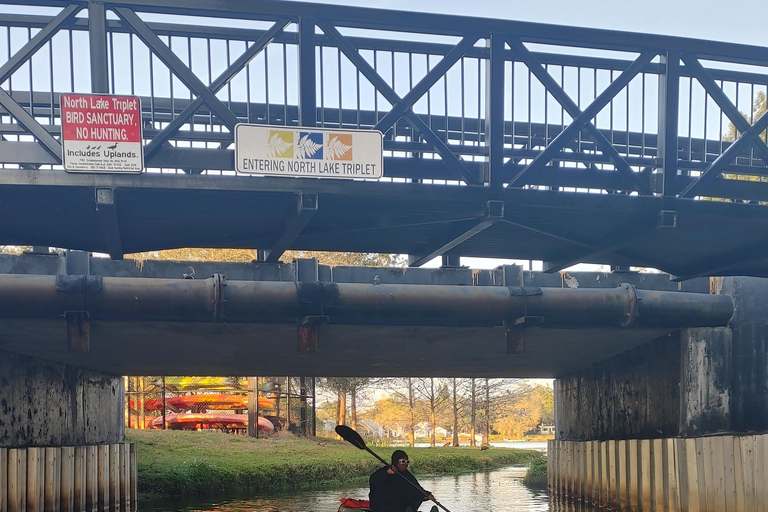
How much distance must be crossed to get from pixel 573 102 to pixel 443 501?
17.3 metres

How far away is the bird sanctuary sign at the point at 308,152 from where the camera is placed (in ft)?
42.5

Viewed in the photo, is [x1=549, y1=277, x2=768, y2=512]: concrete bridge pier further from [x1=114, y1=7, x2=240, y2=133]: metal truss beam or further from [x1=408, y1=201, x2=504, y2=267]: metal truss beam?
[x1=114, y1=7, x2=240, y2=133]: metal truss beam

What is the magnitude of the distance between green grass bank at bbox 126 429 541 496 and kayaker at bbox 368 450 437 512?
583 inches

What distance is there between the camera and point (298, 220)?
45.3ft

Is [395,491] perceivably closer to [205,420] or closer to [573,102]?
[573,102]

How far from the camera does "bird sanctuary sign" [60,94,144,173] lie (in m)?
12.6

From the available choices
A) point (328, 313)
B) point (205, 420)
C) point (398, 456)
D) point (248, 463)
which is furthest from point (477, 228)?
point (205, 420)

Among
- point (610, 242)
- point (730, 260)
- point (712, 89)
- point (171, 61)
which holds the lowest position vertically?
point (730, 260)

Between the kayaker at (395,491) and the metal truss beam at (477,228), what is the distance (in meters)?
3.87

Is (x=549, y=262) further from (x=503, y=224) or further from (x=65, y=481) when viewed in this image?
(x=65, y=481)

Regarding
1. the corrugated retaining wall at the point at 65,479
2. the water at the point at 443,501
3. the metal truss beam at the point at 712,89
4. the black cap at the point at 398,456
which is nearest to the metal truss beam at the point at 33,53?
the black cap at the point at 398,456

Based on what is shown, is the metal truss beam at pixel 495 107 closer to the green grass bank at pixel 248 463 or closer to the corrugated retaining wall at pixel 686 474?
the corrugated retaining wall at pixel 686 474

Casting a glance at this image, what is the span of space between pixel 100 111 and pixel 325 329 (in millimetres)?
7483

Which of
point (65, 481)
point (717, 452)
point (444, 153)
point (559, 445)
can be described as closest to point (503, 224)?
point (444, 153)
